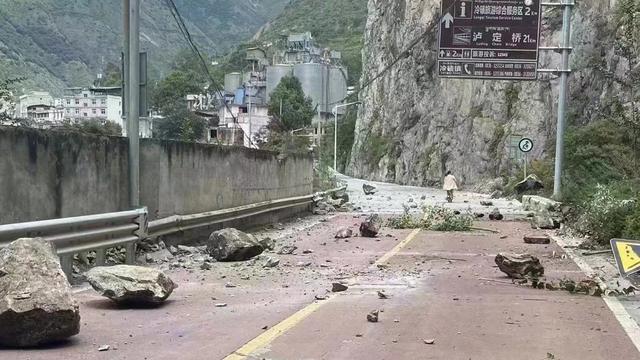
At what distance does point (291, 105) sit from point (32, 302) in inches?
3533

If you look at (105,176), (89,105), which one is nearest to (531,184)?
(89,105)

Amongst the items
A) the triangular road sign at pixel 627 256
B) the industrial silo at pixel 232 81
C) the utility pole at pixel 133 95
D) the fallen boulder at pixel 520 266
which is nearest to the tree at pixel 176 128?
the utility pole at pixel 133 95

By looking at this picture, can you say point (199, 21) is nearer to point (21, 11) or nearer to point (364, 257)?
point (21, 11)

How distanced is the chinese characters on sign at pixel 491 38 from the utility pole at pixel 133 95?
14.8m

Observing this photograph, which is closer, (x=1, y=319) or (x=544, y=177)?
(x=1, y=319)

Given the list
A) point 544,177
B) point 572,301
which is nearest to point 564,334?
point 572,301

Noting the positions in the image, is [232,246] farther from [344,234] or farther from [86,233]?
[344,234]

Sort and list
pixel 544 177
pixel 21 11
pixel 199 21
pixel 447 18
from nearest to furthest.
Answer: pixel 447 18 → pixel 544 177 → pixel 21 11 → pixel 199 21

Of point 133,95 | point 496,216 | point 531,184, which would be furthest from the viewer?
point 531,184

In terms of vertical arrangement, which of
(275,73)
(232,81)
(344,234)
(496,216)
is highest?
(275,73)

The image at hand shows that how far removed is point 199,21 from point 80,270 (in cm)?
7541

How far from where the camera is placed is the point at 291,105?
9450 centimetres

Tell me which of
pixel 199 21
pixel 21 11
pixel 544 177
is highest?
pixel 199 21

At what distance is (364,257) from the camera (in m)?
11.7
